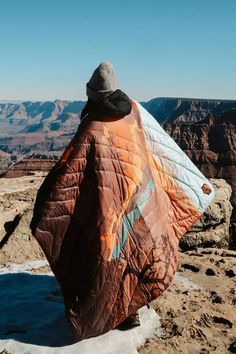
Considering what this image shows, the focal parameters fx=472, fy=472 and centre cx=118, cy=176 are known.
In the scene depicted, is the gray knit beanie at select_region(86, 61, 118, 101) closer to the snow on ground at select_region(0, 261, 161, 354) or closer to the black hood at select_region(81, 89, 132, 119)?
the black hood at select_region(81, 89, 132, 119)

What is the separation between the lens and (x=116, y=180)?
3916 millimetres

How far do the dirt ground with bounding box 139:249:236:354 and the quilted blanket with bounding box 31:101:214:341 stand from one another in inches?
20.2

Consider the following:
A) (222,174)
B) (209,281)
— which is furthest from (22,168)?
(209,281)

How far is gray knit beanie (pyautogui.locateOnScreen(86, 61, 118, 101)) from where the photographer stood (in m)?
3.96

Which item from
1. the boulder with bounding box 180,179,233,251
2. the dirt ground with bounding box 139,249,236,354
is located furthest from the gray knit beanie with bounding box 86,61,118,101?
the boulder with bounding box 180,179,233,251

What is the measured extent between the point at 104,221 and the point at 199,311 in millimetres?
1707

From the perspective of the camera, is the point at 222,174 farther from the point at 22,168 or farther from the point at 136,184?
the point at 136,184

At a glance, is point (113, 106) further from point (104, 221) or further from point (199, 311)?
point (199, 311)

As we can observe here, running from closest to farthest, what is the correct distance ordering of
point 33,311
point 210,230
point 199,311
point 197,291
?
point 33,311 → point 199,311 → point 197,291 → point 210,230

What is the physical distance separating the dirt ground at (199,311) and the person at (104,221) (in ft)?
1.37

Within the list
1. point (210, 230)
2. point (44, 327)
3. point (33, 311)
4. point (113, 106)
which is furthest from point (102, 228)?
point (210, 230)

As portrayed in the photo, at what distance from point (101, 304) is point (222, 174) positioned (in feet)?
215

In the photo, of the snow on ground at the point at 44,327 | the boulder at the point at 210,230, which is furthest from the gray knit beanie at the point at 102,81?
the boulder at the point at 210,230

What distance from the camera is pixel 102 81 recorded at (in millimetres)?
3965
